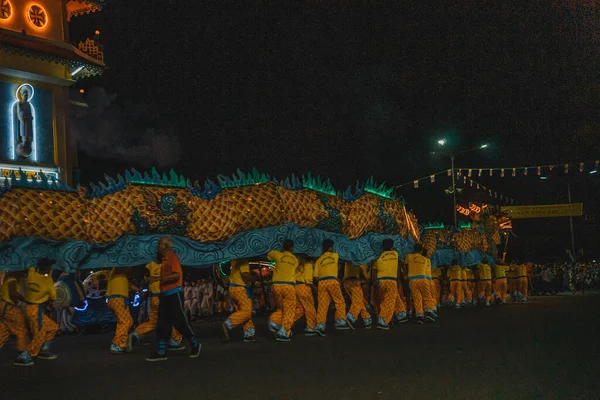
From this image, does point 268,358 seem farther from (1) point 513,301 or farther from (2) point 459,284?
(1) point 513,301

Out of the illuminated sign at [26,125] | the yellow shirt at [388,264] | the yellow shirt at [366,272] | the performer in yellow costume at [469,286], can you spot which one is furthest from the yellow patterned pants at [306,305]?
the illuminated sign at [26,125]

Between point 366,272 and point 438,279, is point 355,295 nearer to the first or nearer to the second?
point 366,272

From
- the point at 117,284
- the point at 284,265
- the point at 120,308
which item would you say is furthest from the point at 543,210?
the point at 120,308

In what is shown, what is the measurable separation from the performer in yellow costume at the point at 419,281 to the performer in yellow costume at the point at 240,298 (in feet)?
13.8

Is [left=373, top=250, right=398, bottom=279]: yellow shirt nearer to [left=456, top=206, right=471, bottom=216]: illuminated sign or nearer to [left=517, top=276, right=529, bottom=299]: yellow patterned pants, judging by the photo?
[left=517, top=276, right=529, bottom=299]: yellow patterned pants

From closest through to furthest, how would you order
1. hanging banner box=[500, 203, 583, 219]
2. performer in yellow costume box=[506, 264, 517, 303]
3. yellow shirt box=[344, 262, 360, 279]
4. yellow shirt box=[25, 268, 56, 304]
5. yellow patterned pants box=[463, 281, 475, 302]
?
yellow shirt box=[25, 268, 56, 304] < yellow shirt box=[344, 262, 360, 279] < yellow patterned pants box=[463, 281, 475, 302] < performer in yellow costume box=[506, 264, 517, 303] < hanging banner box=[500, 203, 583, 219]

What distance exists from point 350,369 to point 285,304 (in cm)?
439

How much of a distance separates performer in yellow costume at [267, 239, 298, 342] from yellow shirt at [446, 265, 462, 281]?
36.9ft

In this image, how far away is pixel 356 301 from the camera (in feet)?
49.4

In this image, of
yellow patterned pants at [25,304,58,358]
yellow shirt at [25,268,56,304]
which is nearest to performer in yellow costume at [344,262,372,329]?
yellow patterned pants at [25,304,58,358]

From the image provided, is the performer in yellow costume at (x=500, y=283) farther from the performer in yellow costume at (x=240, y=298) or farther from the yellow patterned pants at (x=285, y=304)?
the performer in yellow costume at (x=240, y=298)

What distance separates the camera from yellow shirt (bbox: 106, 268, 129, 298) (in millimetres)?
12234

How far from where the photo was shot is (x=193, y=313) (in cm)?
2189

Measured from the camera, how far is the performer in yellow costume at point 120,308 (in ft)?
39.2
